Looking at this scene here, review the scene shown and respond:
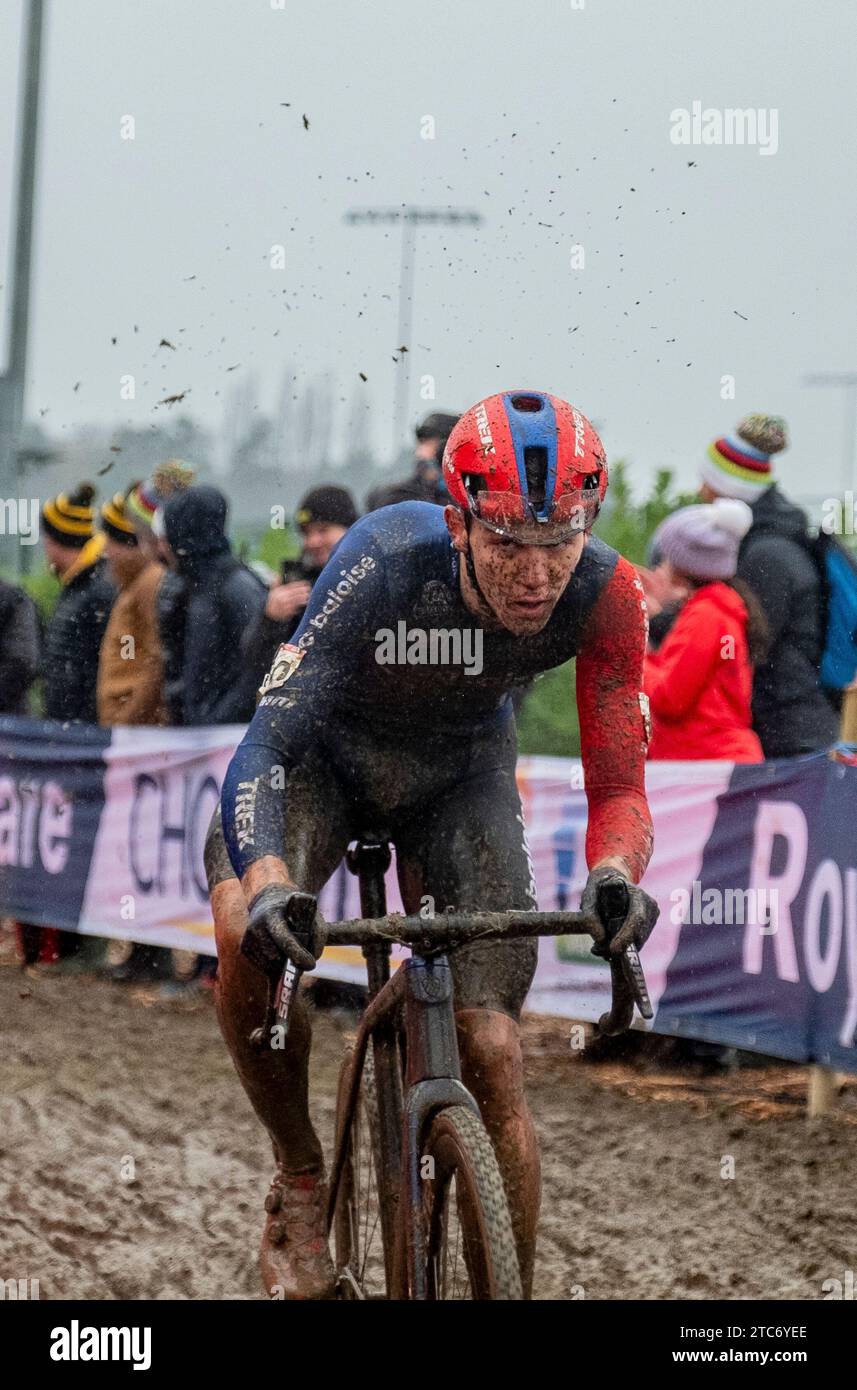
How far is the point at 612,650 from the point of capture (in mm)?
4059

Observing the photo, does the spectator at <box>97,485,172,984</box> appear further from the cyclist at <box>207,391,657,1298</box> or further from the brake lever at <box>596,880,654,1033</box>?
the brake lever at <box>596,880,654,1033</box>

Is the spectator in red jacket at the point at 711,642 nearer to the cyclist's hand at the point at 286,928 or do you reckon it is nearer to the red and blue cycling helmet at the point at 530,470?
the red and blue cycling helmet at the point at 530,470

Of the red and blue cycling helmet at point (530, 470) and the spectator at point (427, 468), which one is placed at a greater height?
the spectator at point (427, 468)

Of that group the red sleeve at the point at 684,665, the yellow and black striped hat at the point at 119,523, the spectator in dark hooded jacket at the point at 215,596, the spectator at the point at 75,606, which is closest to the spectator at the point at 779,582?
the red sleeve at the point at 684,665

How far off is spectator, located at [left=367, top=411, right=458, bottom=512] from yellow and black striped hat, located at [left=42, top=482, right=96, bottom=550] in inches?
123

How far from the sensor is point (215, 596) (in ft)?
27.9

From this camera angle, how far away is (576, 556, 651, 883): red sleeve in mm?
4043

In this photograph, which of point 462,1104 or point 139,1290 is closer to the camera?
point 462,1104


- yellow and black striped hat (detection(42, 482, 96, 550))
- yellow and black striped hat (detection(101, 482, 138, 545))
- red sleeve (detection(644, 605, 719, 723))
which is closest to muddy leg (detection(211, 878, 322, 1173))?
red sleeve (detection(644, 605, 719, 723))

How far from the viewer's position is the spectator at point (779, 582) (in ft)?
23.6

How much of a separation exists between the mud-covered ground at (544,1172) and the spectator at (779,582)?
4.58 feet
